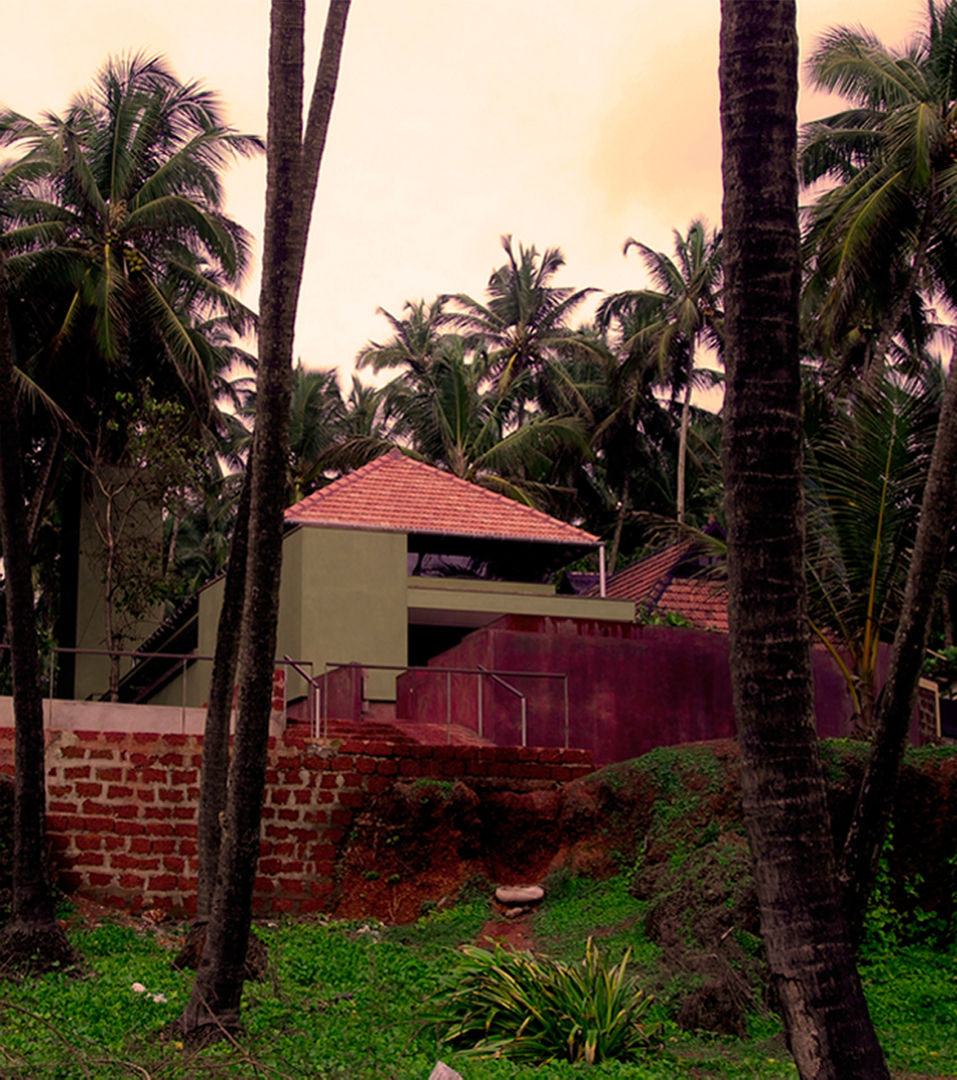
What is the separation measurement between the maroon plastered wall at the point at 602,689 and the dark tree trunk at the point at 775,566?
1110cm

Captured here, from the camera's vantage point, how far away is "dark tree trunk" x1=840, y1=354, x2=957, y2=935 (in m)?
9.01

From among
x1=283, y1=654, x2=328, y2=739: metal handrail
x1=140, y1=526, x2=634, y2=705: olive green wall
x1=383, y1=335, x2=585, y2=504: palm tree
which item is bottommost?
x1=283, y1=654, x2=328, y2=739: metal handrail

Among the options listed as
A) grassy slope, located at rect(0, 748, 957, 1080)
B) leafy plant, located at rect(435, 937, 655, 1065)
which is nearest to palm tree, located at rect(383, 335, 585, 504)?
grassy slope, located at rect(0, 748, 957, 1080)

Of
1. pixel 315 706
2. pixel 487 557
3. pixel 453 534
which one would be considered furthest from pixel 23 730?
pixel 487 557

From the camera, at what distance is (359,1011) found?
9.94m

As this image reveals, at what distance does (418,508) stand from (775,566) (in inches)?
713

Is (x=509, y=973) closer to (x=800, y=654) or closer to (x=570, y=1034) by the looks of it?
(x=570, y=1034)

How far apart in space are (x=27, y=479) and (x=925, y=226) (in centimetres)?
1808

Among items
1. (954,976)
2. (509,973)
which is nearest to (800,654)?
(509,973)

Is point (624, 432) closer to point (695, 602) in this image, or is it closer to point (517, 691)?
point (695, 602)

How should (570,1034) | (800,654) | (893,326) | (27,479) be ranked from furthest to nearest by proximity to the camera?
(27,479)
(893,326)
(570,1034)
(800,654)

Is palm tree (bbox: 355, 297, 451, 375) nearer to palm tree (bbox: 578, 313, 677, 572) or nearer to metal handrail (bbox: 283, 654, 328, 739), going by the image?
palm tree (bbox: 578, 313, 677, 572)

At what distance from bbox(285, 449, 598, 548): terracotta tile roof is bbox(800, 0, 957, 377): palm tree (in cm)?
650

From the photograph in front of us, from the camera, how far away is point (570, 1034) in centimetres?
875
